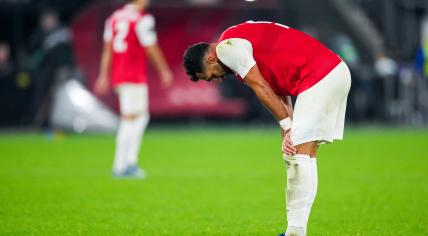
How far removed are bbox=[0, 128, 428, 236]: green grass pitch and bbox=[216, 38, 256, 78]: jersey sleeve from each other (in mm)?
1818

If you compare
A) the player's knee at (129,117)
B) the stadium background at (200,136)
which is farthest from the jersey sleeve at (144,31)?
the stadium background at (200,136)

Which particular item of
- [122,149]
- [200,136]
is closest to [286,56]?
[122,149]

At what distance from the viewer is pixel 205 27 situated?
26703mm

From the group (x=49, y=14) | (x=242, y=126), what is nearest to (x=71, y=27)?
(x=49, y=14)

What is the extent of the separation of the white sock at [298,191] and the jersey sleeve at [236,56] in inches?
31.8

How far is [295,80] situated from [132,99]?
6529mm

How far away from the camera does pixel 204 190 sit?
11961 mm

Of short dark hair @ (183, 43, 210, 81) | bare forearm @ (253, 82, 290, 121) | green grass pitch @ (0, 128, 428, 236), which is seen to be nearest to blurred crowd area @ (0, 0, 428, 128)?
green grass pitch @ (0, 128, 428, 236)

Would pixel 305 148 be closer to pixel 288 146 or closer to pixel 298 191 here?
pixel 288 146

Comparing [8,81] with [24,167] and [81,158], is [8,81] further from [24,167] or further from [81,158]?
[24,167]

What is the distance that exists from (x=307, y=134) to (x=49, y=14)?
1783 cm

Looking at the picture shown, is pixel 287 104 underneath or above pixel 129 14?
underneath

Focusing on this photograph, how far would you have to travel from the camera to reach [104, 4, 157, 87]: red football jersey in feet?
45.8

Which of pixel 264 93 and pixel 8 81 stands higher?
pixel 264 93
